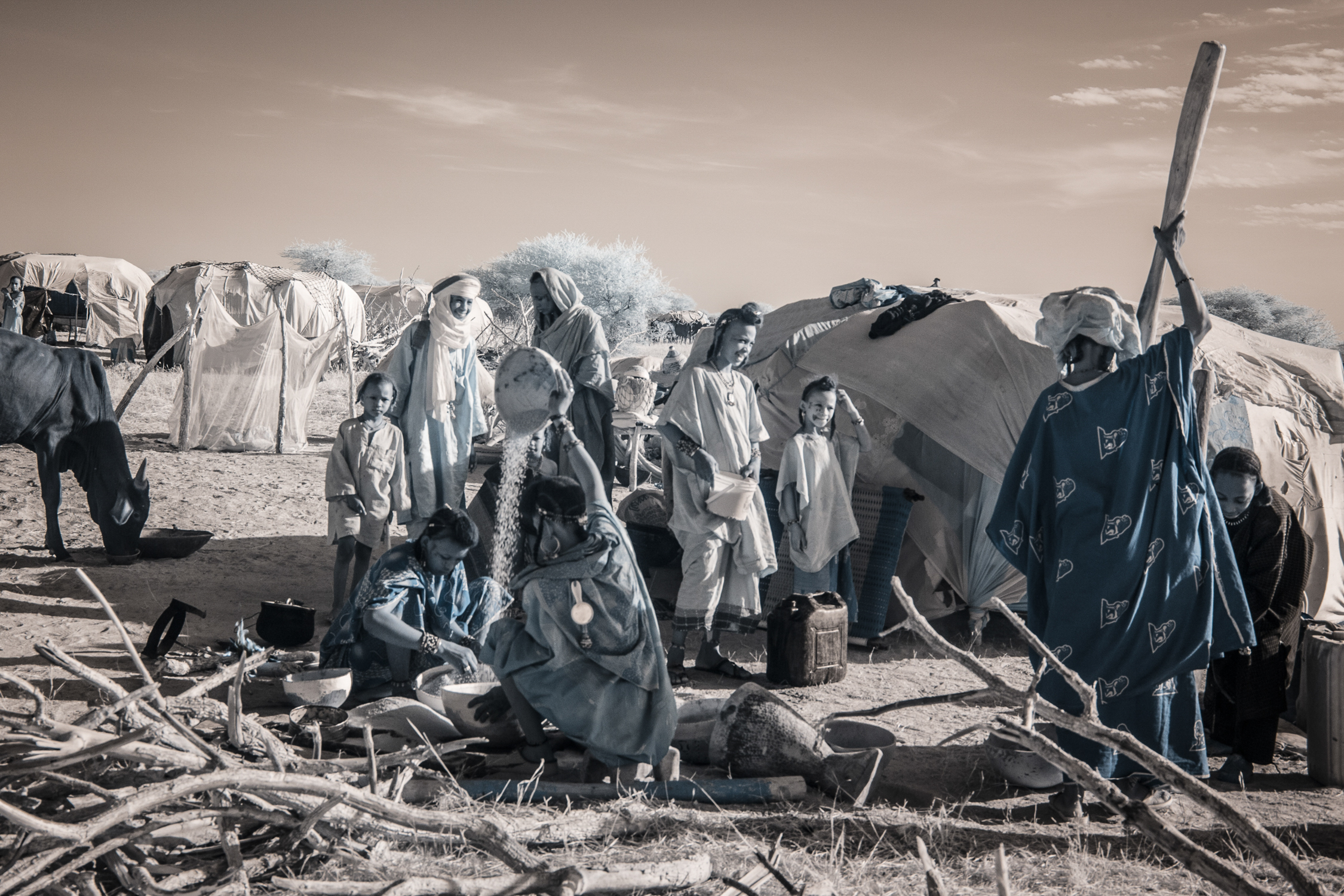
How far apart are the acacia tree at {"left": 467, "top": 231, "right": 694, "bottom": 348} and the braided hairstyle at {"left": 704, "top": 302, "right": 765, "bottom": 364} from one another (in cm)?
3014

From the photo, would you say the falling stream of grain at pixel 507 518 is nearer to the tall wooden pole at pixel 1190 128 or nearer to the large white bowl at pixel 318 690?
the large white bowl at pixel 318 690

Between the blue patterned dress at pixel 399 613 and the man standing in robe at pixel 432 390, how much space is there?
4.59 ft

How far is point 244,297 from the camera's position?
55.6 feet

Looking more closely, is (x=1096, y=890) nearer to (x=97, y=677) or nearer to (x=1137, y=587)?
(x=1137, y=587)

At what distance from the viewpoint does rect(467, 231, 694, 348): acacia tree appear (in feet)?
124

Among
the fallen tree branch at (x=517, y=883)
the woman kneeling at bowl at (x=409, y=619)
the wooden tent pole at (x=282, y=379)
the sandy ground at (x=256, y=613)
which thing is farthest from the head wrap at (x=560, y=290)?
the wooden tent pole at (x=282, y=379)

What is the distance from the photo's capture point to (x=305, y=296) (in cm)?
1820

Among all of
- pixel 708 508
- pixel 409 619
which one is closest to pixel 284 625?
pixel 409 619

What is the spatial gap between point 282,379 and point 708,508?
7791 millimetres

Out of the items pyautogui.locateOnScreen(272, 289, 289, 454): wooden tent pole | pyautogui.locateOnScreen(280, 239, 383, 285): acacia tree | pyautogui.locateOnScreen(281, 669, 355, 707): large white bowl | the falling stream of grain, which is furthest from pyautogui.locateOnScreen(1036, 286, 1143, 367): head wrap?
pyautogui.locateOnScreen(280, 239, 383, 285): acacia tree

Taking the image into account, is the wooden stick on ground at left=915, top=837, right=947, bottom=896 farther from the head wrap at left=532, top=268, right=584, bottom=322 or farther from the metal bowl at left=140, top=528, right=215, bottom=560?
the metal bowl at left=140, top=528, right=215, bottom=560

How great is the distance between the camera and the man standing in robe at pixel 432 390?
5648 mm

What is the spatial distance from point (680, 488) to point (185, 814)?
3.14 metres

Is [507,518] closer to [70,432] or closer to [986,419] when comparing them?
[986,419]
